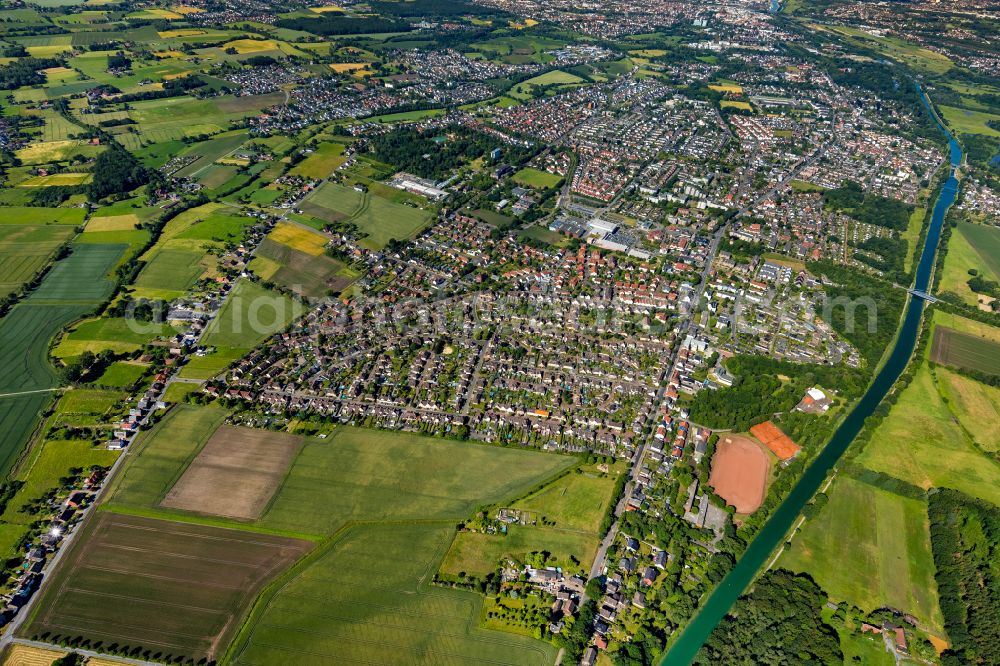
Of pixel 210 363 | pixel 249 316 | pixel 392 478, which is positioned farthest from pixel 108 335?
pixel 392 478

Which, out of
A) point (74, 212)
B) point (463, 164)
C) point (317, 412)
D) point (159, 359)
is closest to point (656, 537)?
point (317, 412)

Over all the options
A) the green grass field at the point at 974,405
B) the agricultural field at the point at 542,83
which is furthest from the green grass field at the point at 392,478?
the agricultural field at the point at 542,83

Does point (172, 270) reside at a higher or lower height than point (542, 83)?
lower

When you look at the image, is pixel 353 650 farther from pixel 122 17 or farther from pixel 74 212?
pixel 122 17

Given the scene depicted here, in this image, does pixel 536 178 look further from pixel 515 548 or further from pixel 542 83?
pixel 515 548

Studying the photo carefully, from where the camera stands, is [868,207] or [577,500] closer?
[577,500]

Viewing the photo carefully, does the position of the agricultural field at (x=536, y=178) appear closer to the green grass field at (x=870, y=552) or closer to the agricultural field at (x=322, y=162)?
the agricultural field at (x=322, y=162)

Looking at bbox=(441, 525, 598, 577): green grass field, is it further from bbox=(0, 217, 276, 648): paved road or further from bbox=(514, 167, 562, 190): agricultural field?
bbox=(514, 167, 562, 190): agricultural field
